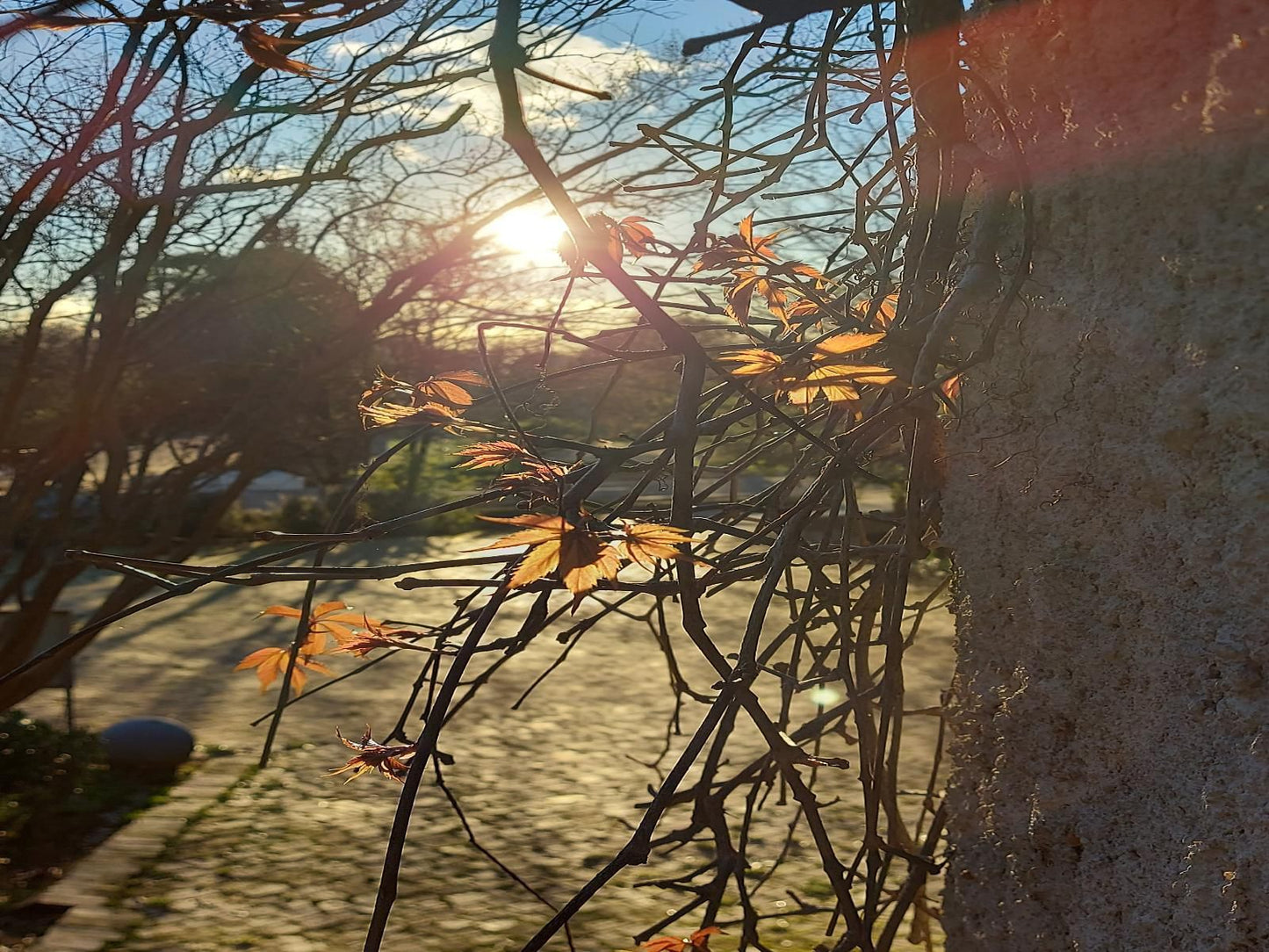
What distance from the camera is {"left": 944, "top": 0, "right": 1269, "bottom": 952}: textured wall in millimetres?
1015

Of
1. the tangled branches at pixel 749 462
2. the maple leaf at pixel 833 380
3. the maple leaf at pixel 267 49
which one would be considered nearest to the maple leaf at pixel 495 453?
the tangled branches at pixel 749 462

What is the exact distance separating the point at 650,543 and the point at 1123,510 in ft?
1.66

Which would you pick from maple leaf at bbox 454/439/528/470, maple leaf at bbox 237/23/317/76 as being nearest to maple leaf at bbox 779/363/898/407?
maple leaf at bbox 454/439/528/470

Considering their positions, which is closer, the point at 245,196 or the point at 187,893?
the point at 245,196

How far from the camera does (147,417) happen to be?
14.3ft

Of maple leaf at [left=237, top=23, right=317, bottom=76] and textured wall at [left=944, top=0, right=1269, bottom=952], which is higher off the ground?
maple leaf at [left=237, top=23, right=317, bottom=76]

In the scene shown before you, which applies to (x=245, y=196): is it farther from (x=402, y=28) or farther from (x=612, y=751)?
(x=612, y=751)

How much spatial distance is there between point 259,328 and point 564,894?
2387 millimetres

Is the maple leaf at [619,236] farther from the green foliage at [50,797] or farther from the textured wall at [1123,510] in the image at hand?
the green foliage at [50,797]

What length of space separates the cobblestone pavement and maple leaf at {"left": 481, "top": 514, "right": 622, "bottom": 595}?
84 centimetres

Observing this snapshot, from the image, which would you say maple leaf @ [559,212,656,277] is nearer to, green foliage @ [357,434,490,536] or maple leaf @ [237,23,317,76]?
maple leaf @ [237,23,317,76]

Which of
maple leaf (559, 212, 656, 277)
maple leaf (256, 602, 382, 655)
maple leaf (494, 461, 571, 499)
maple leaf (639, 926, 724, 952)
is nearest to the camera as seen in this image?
maple leaf (494, 461, 571, 499)

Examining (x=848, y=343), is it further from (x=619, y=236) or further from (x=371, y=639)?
(x=619, y=236)

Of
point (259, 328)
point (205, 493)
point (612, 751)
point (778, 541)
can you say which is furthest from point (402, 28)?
point (205, 493)
